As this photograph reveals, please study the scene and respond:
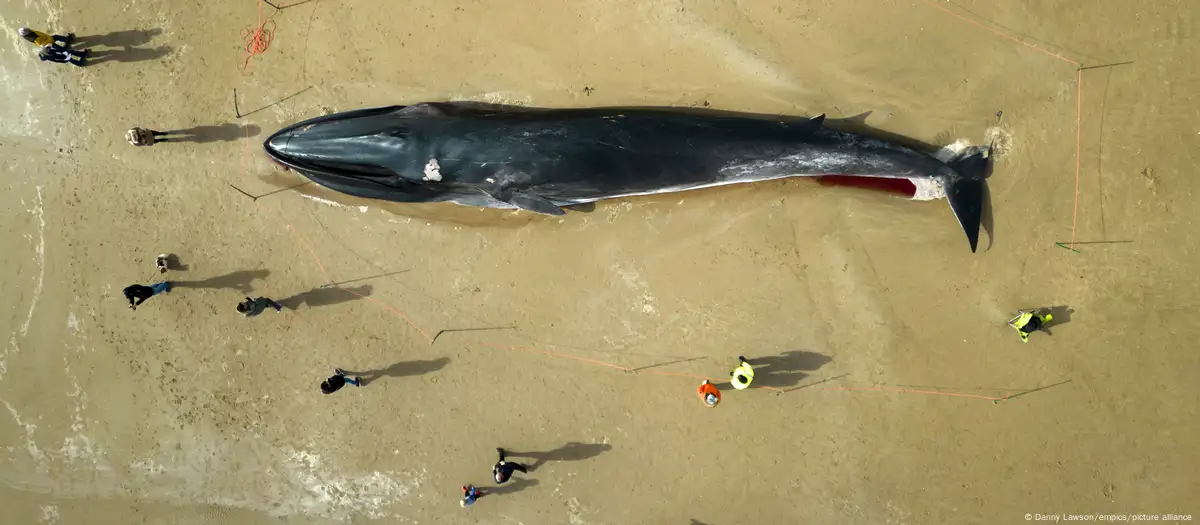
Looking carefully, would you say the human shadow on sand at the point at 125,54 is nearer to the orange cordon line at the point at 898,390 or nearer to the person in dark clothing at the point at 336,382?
the person in dark clothing at the point at 336,382

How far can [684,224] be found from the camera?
631cm

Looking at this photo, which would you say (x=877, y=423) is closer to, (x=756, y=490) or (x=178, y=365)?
(x=756, y=490)

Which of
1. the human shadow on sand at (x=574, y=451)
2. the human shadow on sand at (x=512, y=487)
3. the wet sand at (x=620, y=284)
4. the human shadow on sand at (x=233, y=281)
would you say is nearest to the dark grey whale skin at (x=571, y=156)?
the wet sand at (x=620, y=284)

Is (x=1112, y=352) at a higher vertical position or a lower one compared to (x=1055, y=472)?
higher

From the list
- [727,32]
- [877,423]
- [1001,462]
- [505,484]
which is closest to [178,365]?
[505,484]

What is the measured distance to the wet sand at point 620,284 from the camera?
618 cm

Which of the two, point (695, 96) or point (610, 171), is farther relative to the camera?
point (695, 96)

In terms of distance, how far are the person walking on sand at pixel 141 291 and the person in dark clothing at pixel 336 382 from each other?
242cm

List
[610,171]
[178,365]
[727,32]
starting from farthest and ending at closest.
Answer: [178,365] < [727,32] < [610,171]

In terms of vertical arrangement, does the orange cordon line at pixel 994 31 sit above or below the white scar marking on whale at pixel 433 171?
above

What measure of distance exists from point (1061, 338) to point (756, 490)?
170 inches

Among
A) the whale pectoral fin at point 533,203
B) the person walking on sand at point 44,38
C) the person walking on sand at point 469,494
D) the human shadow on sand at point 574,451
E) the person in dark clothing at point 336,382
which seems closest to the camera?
the whale pectoral fin at point 533,203

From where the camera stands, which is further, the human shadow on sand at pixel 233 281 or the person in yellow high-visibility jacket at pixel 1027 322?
the human shadow on sand at pixel 233 281

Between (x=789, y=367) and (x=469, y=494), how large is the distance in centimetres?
439
